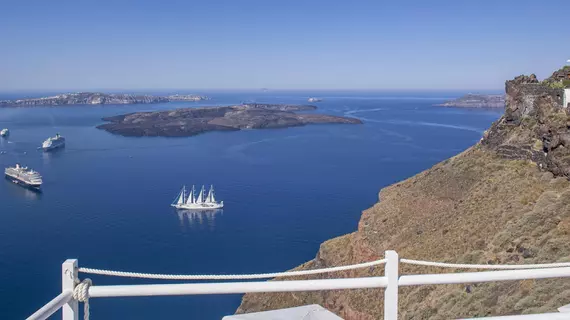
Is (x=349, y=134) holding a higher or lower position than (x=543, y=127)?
lower

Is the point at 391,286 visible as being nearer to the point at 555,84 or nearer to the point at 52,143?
the point at 555,84

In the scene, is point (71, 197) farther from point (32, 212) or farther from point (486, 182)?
point (486, 182)

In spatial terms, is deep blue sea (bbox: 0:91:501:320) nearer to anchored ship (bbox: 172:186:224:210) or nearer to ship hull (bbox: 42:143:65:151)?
anchored ship (bbox: 172:186:224:210)

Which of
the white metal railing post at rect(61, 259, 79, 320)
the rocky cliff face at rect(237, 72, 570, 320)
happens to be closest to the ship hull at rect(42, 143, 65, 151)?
the rocky cliff face at rect(237, 72, 570, 320)

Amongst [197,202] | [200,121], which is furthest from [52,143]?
[200,121]

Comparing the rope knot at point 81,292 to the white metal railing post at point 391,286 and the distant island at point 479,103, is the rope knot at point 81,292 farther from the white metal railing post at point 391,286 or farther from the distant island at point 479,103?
the distant island at point 479,103

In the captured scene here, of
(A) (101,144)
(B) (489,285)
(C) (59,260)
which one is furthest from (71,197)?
(B) (489,285)
